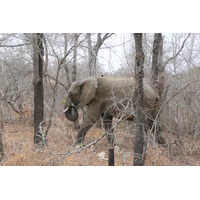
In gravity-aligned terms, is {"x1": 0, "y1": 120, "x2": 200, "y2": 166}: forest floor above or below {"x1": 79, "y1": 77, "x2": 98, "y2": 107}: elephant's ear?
below

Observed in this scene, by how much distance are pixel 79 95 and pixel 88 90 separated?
1.12 ft

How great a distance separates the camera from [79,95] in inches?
252

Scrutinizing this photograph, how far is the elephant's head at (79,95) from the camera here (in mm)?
6195

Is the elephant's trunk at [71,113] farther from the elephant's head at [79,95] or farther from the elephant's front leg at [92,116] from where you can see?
the elephant's front leg at [92,116]

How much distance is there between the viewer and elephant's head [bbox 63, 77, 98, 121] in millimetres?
6195

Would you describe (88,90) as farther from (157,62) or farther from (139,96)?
(139,96)

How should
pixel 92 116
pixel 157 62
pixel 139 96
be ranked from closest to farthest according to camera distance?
pixel 139 96
pixel 157 62
pixel 92 116

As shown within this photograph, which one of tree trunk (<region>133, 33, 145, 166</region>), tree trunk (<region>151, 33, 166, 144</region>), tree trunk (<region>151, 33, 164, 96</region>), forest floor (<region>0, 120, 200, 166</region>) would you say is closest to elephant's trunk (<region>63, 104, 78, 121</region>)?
forest floor (<region>0, 120, 200, 166</region>)

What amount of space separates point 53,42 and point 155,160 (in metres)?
3.45

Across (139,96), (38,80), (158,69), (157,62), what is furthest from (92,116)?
(139,96)

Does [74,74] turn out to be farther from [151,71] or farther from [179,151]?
[179,151]

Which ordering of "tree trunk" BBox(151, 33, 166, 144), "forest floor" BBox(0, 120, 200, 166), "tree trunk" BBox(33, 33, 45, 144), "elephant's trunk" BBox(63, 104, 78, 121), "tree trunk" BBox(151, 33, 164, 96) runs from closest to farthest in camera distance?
"forest floor" BBox(0, 120, 200, 166) → "tree trunk" BBox(33, 33, 45, 144) → "tree trunk" BBox(151, 33, 166, 144) → "tree trunk" BBox(151, 33, 164, 96) → "elephant's trunk" BBox(63, 104, 78, 121)

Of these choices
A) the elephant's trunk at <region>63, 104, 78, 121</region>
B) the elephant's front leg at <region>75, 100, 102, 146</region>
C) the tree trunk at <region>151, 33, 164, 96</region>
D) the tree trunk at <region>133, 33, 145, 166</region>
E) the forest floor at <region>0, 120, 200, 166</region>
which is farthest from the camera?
the elephant's trunk at <region>63, 104, 78, 121</region>

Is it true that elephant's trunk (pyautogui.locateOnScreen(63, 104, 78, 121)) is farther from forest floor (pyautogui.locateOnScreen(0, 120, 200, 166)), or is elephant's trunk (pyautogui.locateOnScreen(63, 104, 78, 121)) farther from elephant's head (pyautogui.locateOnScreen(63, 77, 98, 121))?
forest floor (pyautogui.locateOnScreen(0, 120, 200, 166))
